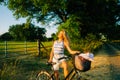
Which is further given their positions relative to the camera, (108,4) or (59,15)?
(108,4)

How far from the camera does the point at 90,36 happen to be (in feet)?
160

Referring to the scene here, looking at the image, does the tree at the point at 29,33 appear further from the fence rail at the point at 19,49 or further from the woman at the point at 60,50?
the woman at the point at 60,50

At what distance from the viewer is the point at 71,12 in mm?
44906

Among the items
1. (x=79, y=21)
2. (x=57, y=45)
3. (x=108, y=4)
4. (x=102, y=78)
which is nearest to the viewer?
(x=57, y=45)

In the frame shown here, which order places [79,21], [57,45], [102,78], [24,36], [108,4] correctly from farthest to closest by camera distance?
[24,36] → [108,4] → [79,21] → [102,78] → [57,45]

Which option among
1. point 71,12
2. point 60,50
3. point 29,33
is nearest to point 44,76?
point 60,50

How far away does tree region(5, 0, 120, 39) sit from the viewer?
41.6 m

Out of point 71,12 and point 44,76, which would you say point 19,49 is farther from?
point 44,76

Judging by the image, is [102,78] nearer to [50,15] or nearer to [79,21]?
[79,21]

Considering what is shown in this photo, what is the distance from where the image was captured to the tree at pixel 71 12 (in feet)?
136

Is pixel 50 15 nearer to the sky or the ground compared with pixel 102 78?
nearer to the sky

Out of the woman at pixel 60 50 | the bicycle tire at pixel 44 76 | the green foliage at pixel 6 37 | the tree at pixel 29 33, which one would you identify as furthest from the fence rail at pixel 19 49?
the tree at pixel 29 33

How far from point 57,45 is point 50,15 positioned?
38958 mm

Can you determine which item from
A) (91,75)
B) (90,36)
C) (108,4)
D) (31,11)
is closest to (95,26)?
(90,36)
